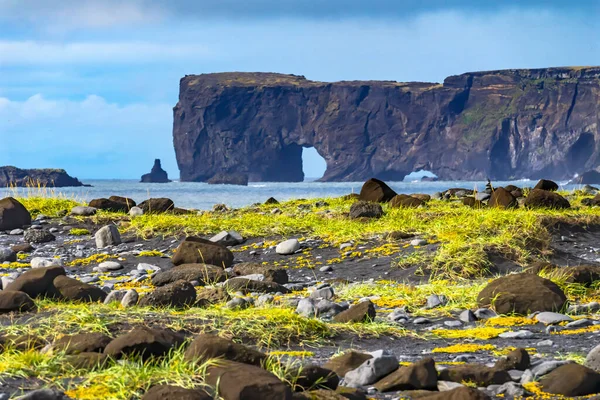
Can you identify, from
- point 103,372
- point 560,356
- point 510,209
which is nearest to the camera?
point 103,372

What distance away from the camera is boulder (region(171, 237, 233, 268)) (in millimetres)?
9273

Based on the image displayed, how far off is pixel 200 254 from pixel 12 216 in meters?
6.14

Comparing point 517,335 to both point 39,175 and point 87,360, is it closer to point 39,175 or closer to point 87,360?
point 87,360

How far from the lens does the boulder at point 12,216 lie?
13.8 m

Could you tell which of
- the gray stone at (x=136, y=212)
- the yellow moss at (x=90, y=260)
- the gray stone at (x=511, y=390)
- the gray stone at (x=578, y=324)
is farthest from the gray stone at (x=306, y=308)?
the gray stone at (x=136, y=212)

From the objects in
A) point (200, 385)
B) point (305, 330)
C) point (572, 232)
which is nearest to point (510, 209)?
point (572, 232)

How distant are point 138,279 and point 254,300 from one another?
263cm

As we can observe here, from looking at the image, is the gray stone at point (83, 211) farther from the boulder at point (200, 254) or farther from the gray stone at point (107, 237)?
the boulder at point (200, 254)

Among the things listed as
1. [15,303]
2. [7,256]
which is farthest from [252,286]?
[7,256]

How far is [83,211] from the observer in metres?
14.5

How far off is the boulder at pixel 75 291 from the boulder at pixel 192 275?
137 cm

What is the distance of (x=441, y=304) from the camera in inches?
259

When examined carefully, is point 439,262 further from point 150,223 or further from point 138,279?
point 150,223

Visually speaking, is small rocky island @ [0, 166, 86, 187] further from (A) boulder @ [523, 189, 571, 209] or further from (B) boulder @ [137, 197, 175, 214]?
(A) boulder @ [523, 189, 571, 209]
